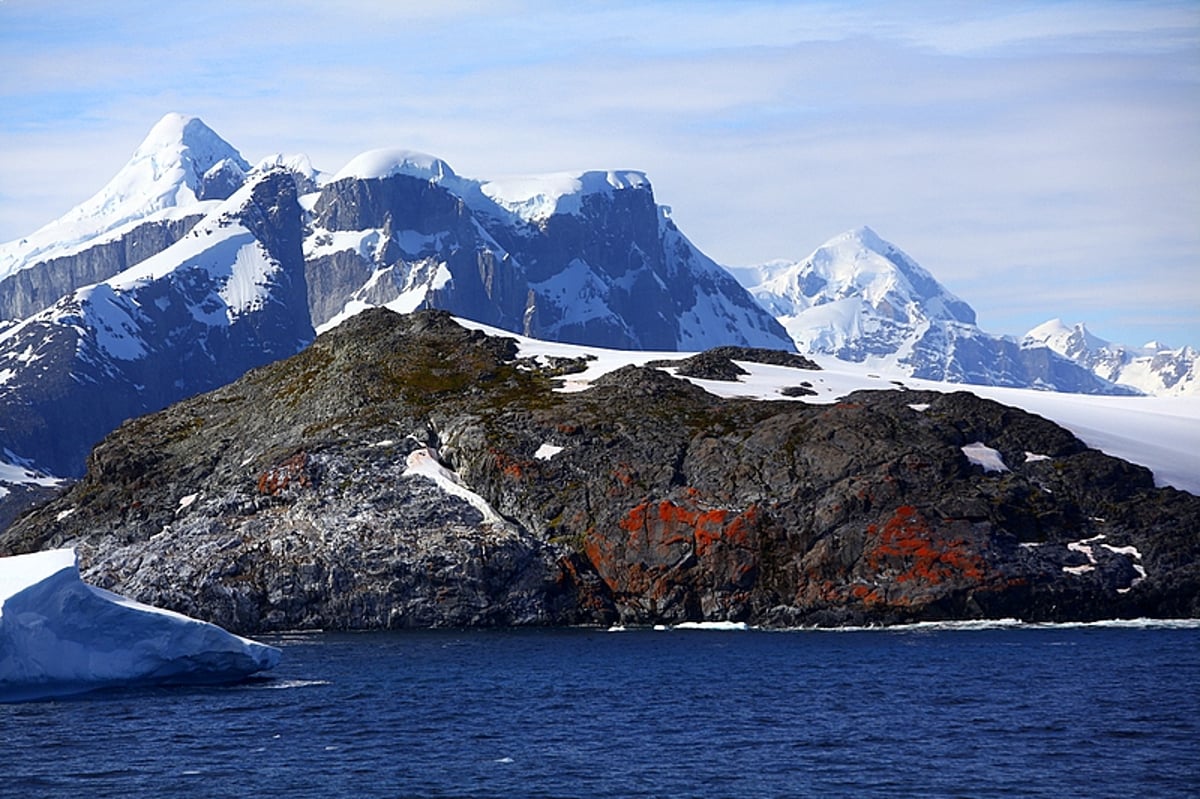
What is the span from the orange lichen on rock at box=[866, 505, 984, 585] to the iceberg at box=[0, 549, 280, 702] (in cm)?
5467

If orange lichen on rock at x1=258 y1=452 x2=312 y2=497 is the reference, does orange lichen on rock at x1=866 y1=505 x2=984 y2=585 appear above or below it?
below

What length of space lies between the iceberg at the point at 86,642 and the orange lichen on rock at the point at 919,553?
179ft

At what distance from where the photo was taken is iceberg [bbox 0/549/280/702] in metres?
93.6

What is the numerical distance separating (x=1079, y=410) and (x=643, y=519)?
57.2m

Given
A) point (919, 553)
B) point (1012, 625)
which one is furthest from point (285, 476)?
point (1012, 625)

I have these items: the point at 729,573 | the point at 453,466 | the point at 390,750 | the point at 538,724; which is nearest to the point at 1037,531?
the point at 729,573

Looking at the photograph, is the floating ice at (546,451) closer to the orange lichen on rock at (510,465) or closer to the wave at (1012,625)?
the orange lichen on rock at (510,465)

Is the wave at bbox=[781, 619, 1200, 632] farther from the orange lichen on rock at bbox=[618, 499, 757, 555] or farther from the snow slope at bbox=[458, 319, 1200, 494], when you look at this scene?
the snow slope at bbox=[458, 319, 1200, 494]

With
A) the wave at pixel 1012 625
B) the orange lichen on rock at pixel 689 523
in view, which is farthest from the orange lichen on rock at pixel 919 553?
the orange lichen on rock at pixel 689 523

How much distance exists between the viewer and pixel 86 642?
323 ft

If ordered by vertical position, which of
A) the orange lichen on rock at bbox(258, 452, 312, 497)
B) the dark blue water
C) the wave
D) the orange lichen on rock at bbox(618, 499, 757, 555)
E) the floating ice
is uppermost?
the floating ice

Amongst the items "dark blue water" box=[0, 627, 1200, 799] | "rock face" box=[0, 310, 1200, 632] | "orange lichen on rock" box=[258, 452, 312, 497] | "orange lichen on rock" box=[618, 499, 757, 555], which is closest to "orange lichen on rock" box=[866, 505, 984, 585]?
"rock face" box=[0, 310, 1200, 632]

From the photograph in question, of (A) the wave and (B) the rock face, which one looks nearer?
(A) the wave

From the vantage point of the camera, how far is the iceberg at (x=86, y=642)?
9362 centimetres
